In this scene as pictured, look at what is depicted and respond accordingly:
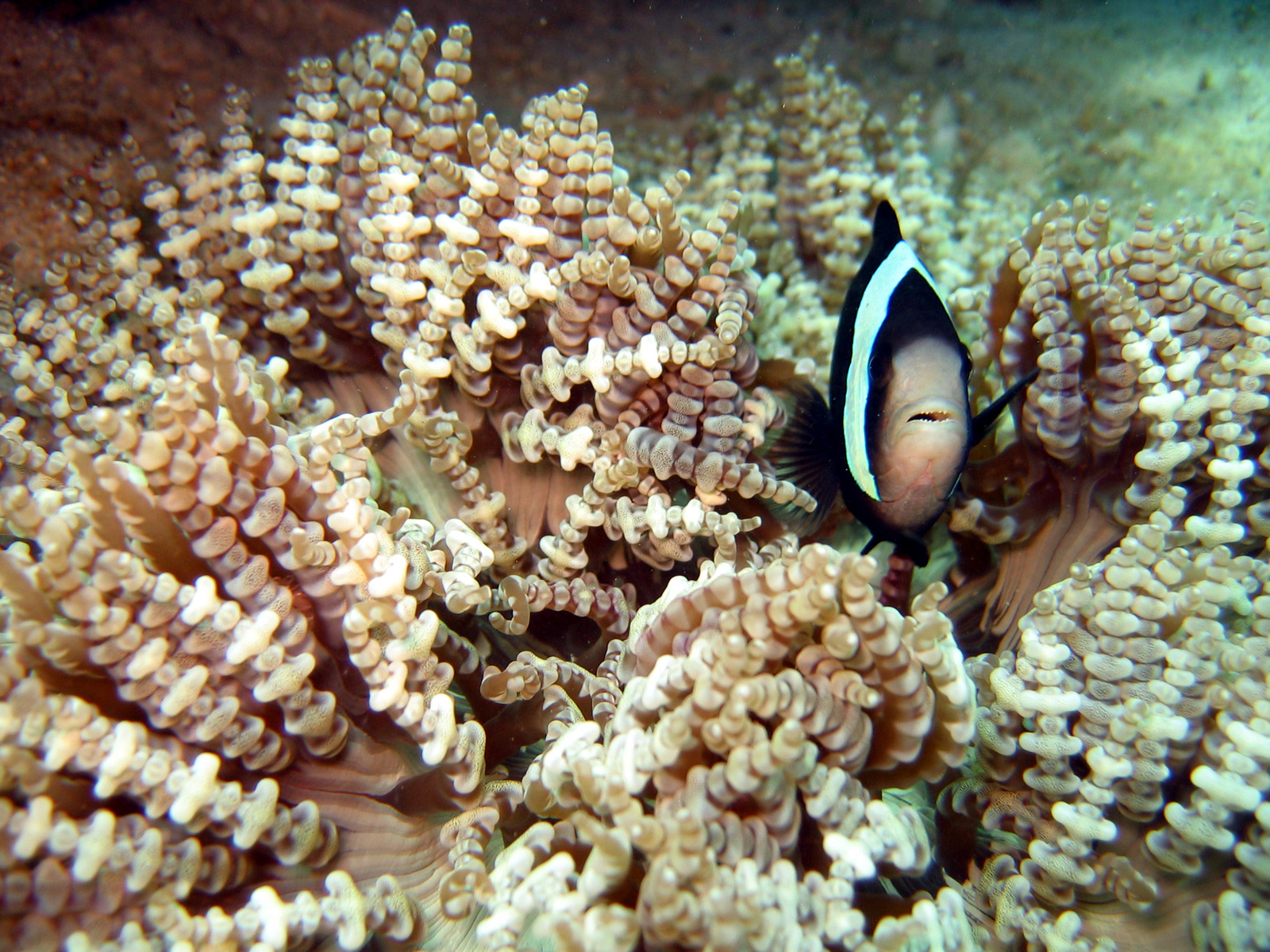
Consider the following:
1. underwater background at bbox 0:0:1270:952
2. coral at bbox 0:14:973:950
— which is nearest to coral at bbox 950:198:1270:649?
underwater background at bbox 0:0:1270:952

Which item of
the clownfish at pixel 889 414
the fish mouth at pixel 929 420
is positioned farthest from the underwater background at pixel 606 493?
the fish mouth at pixel 929 420

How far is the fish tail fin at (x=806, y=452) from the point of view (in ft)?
6.35

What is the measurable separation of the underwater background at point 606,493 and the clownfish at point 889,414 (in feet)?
0.51

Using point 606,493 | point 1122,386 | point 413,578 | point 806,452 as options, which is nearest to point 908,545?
point 806,452

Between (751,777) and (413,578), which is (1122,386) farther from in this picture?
(413,578)

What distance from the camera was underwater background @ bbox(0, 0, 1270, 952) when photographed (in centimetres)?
106

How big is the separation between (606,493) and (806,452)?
606 mm

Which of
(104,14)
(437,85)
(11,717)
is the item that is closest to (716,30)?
(437,85)

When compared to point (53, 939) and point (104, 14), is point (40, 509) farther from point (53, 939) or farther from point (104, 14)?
point (104, 14)

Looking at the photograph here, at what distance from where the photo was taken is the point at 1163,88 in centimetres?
268

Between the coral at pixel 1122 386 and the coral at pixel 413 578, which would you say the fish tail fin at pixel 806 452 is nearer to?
the coral at pixel 413 578

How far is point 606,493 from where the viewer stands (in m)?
1.68

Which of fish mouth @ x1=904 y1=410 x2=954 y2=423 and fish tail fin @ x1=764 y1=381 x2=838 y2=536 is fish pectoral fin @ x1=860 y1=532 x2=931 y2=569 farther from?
fish mouth @ x1=904 y1=410 x2=954 y2=423

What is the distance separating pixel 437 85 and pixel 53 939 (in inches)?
70.5
